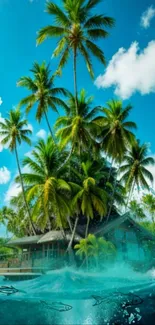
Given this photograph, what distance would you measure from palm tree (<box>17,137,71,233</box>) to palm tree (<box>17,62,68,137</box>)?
10.0 feet

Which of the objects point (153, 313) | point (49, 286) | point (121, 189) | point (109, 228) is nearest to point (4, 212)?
point (121, 189)

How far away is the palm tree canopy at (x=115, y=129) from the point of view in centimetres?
2552

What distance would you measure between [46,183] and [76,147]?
6639 millimetres

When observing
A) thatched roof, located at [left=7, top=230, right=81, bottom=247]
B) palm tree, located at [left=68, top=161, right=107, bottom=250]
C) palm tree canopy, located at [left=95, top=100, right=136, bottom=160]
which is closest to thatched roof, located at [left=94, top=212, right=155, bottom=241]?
palm tree, located at [left=68, top=161, right=107, bottom=250]

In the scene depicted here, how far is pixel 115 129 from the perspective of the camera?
25.5 meters

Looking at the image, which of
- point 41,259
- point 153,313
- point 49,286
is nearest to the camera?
point 153,313

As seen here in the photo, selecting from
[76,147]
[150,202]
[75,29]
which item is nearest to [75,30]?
[75,29]

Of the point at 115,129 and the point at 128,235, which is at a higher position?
the point at 115,129

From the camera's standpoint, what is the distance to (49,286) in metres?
11.5

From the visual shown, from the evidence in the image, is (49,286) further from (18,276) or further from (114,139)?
(114,139)

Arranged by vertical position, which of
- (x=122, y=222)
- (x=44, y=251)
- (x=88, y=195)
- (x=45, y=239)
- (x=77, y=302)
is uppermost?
(x=88, y=195)

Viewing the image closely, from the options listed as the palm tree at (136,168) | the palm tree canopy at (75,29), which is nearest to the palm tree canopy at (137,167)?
the palm tree at (136,168)

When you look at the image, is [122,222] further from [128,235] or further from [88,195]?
[88,195]

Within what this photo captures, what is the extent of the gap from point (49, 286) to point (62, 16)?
17476mm
